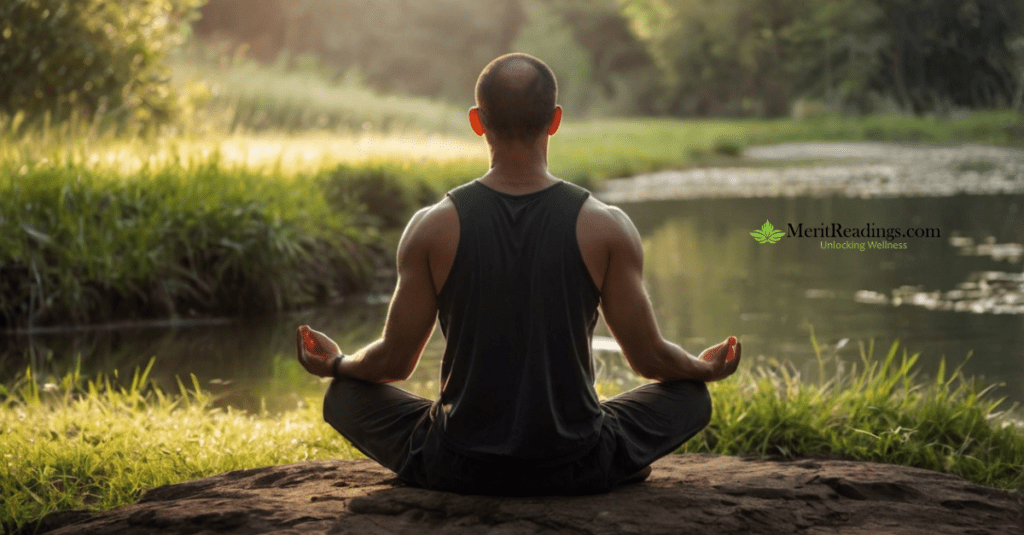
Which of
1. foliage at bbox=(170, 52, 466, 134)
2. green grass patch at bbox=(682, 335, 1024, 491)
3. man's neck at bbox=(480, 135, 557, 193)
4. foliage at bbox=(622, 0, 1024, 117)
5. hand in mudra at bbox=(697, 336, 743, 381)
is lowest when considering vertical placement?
green grass patch at bbox=(682, 335, 1024, 491)

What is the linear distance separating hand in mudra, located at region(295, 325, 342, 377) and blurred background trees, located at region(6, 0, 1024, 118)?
345 inches

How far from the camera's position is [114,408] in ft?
16.7

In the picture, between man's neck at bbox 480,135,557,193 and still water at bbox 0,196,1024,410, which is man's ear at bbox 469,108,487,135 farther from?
still water at bbox 0,196,1024,410

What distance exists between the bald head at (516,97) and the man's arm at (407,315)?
0.30 meters

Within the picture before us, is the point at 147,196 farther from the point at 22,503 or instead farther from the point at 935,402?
the point at 935,402

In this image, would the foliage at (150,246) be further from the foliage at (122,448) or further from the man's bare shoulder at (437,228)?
the man's bare shoulder at (437,228)

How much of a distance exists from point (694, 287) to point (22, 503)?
21.5ft

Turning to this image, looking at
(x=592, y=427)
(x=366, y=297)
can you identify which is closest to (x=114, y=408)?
(x=592, y=427)

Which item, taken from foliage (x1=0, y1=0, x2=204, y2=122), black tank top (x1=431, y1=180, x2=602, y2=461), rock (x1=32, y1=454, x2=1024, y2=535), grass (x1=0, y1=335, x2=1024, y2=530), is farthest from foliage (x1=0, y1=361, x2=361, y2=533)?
foliage (x1=0, y1=0, x2=204, y2=122)

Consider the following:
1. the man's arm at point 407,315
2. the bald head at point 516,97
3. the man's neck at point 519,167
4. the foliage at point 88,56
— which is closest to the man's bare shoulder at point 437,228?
the man's arm at point 407,315

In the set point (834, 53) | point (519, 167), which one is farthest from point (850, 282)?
point (834, 53)

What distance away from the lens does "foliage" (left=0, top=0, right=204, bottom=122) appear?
1092cm

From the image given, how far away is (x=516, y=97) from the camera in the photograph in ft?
9.19

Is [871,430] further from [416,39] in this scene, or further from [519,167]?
[416,39]
